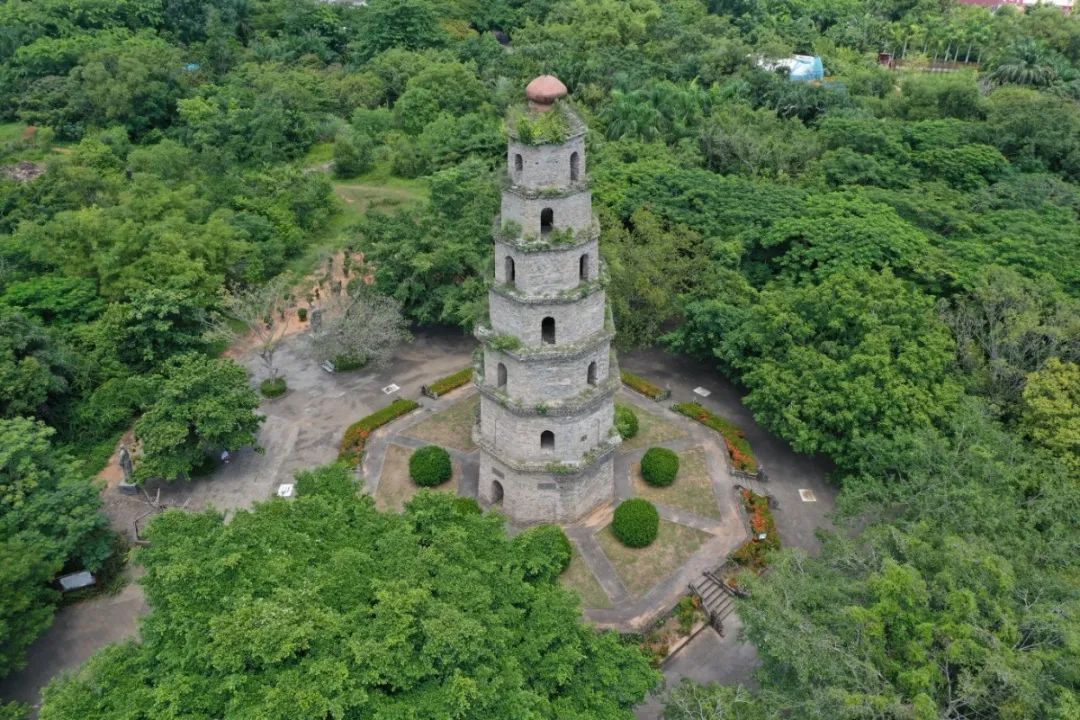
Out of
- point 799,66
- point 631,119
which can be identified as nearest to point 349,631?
point 631,119

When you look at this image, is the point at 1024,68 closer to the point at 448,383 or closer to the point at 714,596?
the point at 448,383

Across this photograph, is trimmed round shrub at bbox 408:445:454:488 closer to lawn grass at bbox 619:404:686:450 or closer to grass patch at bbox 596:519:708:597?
grass patch at bbox 596:519:708:597

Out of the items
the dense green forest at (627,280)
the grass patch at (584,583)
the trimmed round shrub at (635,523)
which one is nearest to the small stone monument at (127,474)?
the dense green forest at (627,280)

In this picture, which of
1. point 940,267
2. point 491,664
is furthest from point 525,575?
point 940,267

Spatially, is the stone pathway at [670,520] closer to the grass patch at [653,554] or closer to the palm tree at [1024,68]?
the grass patch at [653,554]

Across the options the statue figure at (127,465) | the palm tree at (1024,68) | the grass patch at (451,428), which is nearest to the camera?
the statue figure at (127,465)
